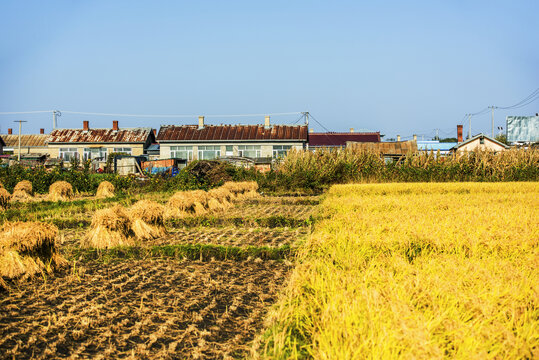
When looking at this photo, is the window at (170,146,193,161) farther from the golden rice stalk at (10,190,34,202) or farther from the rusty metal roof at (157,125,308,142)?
the golden rice stalk at (10,190,34,202)

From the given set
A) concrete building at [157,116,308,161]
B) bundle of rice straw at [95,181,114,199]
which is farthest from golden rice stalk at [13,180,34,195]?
concrete building at [157,116,308,161]

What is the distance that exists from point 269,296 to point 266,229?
4713mm

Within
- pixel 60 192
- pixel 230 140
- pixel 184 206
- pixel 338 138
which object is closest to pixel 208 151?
pixel 230 140

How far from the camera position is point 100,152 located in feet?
147

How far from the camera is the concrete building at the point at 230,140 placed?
40.4 metres

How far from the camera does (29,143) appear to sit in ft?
202

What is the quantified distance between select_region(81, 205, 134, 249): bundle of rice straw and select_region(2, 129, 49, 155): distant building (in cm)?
5558

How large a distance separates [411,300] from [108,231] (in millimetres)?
5445

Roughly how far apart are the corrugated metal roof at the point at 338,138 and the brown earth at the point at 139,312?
5394cm

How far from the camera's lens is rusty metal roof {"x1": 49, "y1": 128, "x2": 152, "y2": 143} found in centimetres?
4472

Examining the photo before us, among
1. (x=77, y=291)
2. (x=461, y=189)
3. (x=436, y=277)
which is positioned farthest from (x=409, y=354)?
(x=461, y=189)

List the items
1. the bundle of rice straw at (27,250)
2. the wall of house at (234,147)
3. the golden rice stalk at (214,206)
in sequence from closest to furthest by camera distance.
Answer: the bundle of rice straw at (27,250), the golden rice stalk at (214,206), the wall of house at (234,147)

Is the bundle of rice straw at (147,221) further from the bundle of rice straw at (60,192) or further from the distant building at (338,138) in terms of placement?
the distant building at (338,138)

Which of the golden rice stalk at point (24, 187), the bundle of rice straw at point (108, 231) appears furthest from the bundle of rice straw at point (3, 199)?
the bundle of rice straw at point (108, 231)
